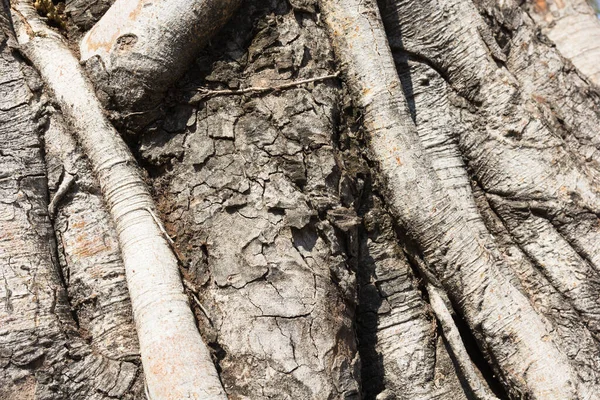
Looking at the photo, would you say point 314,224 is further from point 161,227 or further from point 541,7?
point 541,7

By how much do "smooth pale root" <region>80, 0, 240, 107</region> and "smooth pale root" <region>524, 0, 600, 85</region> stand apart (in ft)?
7.59

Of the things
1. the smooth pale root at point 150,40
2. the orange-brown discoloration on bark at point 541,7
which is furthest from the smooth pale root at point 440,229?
the orange-brown discoloration on bark at point 541,7

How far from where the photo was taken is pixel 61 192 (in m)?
2.07

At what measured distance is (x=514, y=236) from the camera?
8.10 feet

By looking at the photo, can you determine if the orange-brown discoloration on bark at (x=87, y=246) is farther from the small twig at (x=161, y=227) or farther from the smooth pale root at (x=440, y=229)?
the smooth pale root at (x=440, y=229)

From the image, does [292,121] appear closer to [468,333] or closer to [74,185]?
[74,185]

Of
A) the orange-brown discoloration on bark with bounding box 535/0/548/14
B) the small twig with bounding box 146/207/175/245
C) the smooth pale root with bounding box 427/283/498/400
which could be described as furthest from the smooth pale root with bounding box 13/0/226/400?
the orange-brown discoloration on bark with bounding box 535/0/548/14

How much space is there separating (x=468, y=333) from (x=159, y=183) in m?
1.28

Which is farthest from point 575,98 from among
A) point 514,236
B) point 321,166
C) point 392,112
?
point 321,166

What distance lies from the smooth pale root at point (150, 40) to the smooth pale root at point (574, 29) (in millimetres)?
2314

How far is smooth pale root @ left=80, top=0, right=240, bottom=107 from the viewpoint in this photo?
2.08 m

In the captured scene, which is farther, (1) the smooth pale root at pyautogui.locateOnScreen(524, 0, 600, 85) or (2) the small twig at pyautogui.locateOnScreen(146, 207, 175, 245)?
(1) the smooth pale root at pyautogui.locateOnScreen(524, 0, 600, 85)

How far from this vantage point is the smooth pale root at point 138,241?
5.73 feet

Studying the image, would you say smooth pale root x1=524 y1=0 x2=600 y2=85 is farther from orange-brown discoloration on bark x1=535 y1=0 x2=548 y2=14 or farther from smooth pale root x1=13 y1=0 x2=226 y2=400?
smooth pale root x1=13 y1=0 x2=226 y2=400
